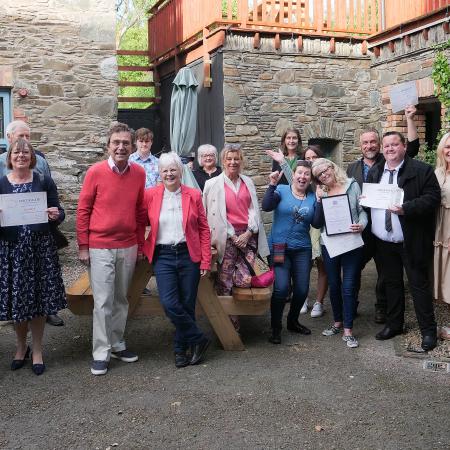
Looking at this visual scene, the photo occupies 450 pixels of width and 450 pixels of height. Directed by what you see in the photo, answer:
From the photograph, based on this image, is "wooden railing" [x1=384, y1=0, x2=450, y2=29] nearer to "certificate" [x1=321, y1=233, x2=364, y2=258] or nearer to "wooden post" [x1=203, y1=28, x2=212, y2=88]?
"wooden post" [x1=203, y1=28, x2=212, y2=88]

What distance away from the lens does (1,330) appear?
536 centimetres

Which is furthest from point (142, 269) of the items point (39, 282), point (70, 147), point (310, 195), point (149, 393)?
point (70, 147)

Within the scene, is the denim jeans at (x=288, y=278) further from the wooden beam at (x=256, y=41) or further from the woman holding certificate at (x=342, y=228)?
the wooden beam at (x=256, y=41)

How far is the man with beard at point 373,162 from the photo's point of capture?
512 centimetres

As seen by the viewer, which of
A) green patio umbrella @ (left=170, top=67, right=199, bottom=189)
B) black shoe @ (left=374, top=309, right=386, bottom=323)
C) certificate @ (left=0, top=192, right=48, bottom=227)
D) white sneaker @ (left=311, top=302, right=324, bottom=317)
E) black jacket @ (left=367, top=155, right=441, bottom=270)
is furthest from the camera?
green patio umbrella @ (left=170, top=67, right=199, bottom=189)

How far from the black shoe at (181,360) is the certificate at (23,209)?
1.43m

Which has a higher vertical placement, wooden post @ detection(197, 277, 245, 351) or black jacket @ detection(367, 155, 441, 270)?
black jacket @ detection(367, 155, 441, 270)

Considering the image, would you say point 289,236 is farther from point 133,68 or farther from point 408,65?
point 133,68

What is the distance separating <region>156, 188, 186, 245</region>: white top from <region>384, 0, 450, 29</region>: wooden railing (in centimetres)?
591

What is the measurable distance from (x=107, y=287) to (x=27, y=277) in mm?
577

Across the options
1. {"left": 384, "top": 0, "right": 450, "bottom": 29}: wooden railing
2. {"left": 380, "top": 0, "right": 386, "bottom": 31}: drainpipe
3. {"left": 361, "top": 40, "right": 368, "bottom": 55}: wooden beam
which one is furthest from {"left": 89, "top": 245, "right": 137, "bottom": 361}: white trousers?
{"left": 361, "top": 40, "right": 368, "bottom": 55}: wooden beam

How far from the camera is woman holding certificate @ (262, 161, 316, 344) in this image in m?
4.91

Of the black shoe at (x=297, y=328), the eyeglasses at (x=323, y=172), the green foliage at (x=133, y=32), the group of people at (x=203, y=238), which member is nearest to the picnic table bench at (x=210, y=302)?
the group of people at (x=203, y=238)

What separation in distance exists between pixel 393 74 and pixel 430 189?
5461 millimetres
